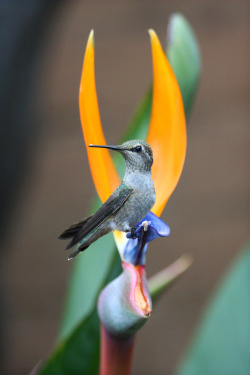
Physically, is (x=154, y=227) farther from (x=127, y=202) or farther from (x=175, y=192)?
(x=175, y=192)

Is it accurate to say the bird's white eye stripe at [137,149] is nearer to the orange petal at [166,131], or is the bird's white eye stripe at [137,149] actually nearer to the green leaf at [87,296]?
the orange petal at [166,131]

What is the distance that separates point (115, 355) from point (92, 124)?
0.42ft

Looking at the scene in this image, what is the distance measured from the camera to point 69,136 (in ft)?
4.30

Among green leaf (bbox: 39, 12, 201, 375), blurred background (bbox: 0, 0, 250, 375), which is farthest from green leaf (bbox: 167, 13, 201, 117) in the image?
blurred background (bbox: 0, 0, 250, 375)

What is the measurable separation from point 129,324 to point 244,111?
1.00 m

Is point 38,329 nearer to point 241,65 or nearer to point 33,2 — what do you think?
point 241,65

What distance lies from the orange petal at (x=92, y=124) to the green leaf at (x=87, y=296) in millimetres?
118

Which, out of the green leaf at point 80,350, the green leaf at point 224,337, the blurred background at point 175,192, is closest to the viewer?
the green leaf at point 80,350

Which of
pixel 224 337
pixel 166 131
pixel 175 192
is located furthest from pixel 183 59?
pixel 175 192

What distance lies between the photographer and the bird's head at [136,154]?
7.6 inches

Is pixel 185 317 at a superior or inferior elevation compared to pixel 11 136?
inferior

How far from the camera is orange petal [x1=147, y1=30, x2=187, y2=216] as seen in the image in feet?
0.75

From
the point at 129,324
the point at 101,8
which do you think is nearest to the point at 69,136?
the point at 101,8

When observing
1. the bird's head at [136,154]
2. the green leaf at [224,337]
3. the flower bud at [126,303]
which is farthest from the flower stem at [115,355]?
the green leaf at [224,337]
